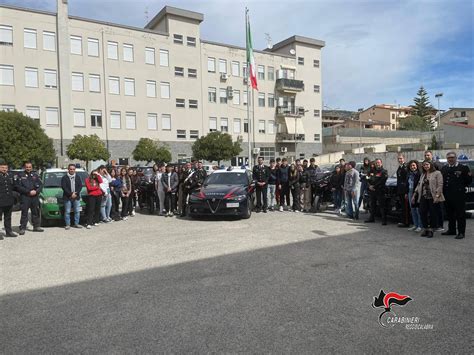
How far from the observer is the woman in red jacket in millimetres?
10805

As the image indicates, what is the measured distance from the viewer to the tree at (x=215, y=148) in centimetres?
4156

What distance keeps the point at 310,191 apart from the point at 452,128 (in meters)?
60.4

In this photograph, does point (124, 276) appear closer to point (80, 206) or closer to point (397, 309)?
point (397, 309)

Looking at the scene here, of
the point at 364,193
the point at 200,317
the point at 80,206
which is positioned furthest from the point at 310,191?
the point at 200,317

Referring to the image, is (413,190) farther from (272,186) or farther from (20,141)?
(20,141)

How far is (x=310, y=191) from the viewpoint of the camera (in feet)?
44.3

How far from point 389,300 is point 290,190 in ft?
31.7

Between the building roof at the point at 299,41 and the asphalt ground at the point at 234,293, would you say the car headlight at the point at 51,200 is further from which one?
the building roof at the point at 299,41

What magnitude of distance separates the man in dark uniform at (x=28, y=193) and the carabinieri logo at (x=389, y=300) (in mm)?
8635

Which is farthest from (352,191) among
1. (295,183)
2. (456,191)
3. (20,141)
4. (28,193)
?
(20,141)

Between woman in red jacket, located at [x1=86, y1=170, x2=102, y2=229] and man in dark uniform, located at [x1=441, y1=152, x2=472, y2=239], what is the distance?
8.88 metres

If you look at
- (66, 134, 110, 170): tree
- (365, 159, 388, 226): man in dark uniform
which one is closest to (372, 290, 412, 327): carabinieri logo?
(365, 159, 388, 226): man in dark uniform

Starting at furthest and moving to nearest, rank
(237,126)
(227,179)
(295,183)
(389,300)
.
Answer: (237,126), (295,183), (227,179), (389,300)

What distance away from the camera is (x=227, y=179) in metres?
12.9
